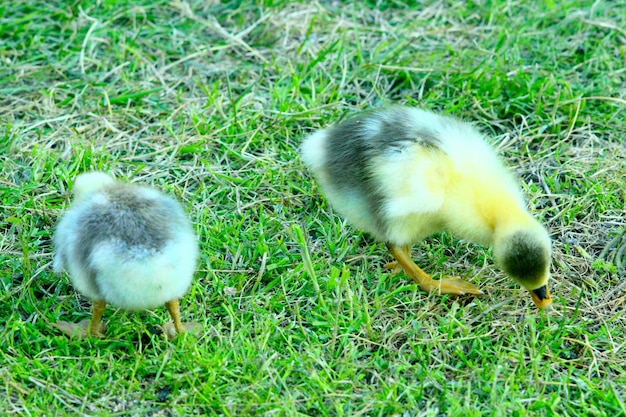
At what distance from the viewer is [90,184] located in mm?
3328

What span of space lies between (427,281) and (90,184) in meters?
1.33

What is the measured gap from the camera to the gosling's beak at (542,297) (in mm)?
3352

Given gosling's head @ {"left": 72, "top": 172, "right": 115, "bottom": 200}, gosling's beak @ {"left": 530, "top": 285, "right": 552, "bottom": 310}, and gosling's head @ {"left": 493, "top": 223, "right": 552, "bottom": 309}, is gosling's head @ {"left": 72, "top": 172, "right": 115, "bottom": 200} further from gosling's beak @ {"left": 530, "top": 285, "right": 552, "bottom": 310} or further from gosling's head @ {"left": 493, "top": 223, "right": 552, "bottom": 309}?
gosling's beak @ {"left": 530, "top": 285, "right": 552, "bottom": 310}

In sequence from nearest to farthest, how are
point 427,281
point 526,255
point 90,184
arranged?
point 526,255 < point 90,184 < point 427,281

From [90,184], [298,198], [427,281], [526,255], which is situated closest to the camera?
[526,255]

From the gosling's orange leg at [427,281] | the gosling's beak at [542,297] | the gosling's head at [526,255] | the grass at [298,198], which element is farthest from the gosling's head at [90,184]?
the gosling's beak at [542,297]

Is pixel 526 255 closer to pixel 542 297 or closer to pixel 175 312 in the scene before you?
pixel 542 297

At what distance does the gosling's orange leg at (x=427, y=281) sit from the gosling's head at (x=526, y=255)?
10.7 inches

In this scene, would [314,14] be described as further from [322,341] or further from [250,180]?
[322,341]

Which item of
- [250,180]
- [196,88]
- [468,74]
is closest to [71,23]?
[196,88]

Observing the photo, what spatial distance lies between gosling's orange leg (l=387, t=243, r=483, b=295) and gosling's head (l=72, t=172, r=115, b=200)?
111 centimetres

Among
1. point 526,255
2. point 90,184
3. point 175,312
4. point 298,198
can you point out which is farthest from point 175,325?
point 526,255

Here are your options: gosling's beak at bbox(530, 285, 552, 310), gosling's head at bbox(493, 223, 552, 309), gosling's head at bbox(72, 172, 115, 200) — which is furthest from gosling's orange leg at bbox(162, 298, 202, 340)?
gosling's beak at bbox(530, 285, 552, 310)

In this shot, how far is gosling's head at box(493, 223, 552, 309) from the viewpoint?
321 cm
